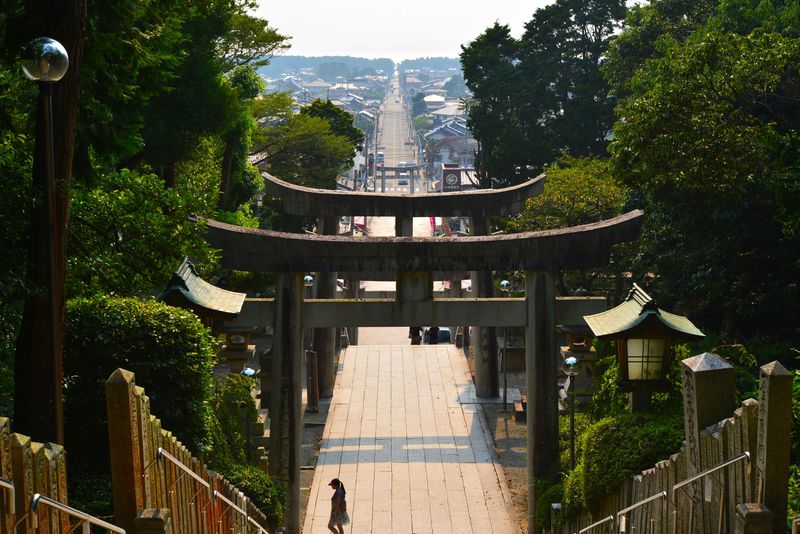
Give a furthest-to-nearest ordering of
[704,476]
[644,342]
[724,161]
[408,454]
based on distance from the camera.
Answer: [408,454] < [724,161] < [644,342] < [704,476]

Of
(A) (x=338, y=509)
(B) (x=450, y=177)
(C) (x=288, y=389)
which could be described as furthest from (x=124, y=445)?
(B) (x=450, y=177)

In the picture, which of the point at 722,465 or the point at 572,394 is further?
the point at 572,394

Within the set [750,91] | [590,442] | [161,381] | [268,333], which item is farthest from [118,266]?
[268,333]

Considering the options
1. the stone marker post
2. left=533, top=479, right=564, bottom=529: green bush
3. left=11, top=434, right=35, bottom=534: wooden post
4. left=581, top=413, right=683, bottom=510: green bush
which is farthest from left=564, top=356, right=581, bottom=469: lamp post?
left=11, top=434, right=35, bottom=534: wooden post

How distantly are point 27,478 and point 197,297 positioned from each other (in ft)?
29.5

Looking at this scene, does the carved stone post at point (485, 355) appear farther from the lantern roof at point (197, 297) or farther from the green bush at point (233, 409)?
the lantern roof at point (197, 297)

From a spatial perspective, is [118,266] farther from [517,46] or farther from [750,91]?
[517,46]

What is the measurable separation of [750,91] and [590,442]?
12.5 m

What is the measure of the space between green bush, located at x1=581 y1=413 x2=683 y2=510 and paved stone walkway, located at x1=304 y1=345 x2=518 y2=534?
5.53 metres

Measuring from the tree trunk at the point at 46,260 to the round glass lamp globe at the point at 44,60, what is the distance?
0.94m

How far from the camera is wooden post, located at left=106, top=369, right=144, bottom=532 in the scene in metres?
8.52

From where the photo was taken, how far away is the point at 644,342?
1476 centimetres

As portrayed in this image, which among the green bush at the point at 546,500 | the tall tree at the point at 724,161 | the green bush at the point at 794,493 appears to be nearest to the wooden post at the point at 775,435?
the green bush at the point at 794,493

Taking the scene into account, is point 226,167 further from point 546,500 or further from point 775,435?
point 775,435
